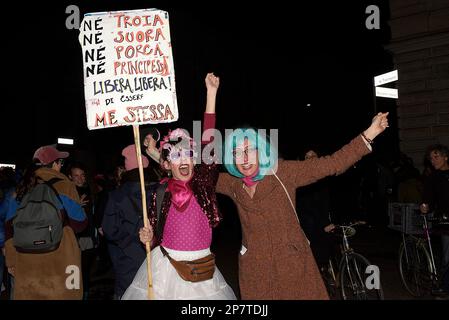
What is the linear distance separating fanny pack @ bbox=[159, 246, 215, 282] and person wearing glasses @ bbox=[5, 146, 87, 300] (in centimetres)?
118

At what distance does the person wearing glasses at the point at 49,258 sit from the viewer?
4.79 meters

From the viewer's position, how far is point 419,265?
306 inches

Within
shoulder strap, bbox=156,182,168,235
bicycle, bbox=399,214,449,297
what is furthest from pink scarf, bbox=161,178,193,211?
bicycle, bbox=399,214,449,297

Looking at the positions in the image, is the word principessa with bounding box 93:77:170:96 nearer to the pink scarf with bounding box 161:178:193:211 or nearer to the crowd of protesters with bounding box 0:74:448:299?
the crowd of protesters with bounding box 0:74:448:299

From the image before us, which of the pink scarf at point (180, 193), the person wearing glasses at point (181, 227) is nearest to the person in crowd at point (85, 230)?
the person wearing glasses at point (181, 227)

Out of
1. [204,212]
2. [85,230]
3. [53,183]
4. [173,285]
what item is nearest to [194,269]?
[173,285]

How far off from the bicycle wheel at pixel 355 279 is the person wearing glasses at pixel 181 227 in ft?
9.19

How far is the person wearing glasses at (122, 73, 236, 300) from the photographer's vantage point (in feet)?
13.6

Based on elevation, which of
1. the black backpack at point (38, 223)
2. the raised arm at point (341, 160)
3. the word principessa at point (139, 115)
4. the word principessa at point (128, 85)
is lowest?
the black backpack at point (38, 223)

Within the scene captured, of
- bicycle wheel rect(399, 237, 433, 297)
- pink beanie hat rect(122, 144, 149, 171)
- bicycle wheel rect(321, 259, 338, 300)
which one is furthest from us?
bicycle wheel rect(399, 237, 433, 297)

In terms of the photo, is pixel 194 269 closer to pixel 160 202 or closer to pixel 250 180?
pixel 160 202

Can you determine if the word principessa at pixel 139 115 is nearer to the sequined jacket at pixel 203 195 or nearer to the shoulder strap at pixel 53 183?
the sequined jacket at pixel 203 195

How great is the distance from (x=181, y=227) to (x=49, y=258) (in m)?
1.37

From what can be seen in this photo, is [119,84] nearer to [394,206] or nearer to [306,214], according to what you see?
[306,214]
